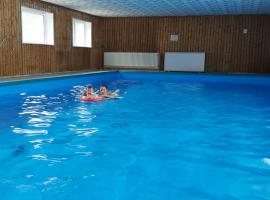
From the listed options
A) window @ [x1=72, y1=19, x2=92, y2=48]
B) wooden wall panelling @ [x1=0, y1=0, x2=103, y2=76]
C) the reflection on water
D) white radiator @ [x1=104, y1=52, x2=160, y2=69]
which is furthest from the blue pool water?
white radiator @ [x1=104, y1=52, x2=160, y2=69]

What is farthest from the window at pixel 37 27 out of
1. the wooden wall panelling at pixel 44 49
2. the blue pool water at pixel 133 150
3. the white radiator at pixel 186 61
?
the white radiator at pixel 186 61

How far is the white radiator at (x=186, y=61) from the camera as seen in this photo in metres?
16.2

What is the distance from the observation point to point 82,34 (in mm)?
16297

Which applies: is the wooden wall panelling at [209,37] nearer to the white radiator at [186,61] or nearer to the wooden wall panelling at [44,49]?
the white radiator at [186,61]

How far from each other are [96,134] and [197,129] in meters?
1.60

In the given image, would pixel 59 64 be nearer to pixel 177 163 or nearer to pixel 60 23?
pixel 60 23

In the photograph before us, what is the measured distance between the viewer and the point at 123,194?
2.73 metres

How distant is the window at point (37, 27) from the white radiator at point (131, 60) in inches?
191

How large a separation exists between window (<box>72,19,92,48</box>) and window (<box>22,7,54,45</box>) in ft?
7.90

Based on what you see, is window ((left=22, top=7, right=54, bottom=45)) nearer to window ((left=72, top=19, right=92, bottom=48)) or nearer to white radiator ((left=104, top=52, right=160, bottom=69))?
window ((left=72, top=19, right=92, bottom=48))

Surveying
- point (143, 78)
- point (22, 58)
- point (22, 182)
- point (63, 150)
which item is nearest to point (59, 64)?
point (22, 58)

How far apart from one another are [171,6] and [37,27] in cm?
531

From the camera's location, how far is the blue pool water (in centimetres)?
284

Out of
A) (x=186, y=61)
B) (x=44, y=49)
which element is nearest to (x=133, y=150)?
(x=44, y=49)
